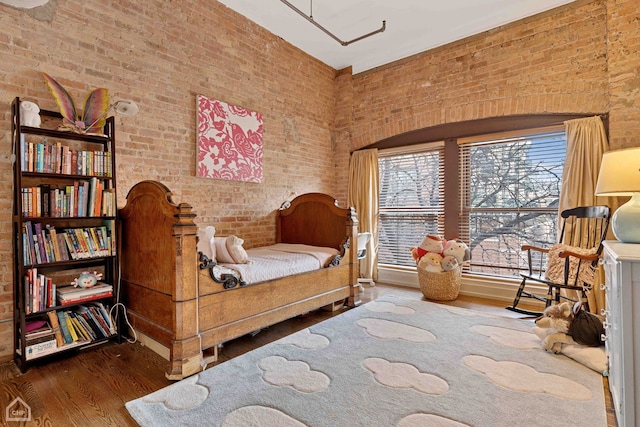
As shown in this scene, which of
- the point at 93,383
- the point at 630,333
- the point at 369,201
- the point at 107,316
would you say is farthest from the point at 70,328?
the point at 369,201

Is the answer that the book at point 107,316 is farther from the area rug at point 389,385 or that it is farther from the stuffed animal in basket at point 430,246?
the stuffed animal in basket at point 430,246

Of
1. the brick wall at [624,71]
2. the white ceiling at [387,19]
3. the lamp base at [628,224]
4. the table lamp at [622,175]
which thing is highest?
the white ceiling at [387,19]

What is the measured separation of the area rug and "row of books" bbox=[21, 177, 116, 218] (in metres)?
1.45

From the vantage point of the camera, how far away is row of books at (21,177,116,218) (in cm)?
212

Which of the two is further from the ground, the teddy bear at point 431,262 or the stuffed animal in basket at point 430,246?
the stuffed animal in basket at point 430,246

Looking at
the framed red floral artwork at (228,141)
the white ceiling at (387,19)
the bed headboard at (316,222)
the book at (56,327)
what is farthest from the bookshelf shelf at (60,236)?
the white ceiling at (387,19)

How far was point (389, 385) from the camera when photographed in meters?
1.83

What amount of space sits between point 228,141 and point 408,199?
8.66 feet

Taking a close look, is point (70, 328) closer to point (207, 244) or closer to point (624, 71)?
point (207, 244)

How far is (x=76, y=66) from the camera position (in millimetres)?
2510

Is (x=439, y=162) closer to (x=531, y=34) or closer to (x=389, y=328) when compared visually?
(x=531, y=34)

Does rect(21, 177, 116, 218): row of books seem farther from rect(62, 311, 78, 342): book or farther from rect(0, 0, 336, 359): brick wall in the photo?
rect(62, 311, 78, 342): book

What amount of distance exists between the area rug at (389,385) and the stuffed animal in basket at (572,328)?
0.11 meters

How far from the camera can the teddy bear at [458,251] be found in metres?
3.72
